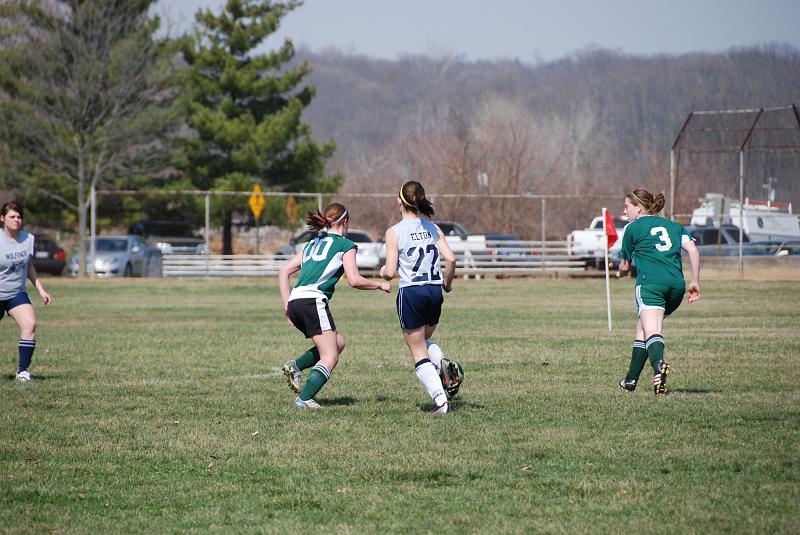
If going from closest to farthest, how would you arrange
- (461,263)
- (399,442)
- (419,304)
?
(399,442) → (419,304) → (461,263)

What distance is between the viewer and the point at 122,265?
124 feet

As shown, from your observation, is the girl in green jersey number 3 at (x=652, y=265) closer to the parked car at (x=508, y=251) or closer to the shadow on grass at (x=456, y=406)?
the shadow on grass at (x=456, y=406)

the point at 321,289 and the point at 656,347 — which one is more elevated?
the point at 321,289

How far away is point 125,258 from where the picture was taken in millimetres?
37719

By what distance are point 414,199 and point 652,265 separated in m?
2.58

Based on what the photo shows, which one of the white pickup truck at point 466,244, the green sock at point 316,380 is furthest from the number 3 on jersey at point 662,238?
the white pickup truck at point 466,244

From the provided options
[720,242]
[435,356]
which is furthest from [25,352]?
[720,242]

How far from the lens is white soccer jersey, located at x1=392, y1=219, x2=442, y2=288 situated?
28.4 feet

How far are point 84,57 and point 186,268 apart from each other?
31.5 feet

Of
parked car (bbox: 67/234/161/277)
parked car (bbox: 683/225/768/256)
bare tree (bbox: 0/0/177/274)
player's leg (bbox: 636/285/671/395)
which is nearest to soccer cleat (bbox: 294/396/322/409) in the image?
player's leg (bbox: 636/285/671/395)

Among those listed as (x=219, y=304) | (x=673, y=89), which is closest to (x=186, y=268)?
(x=219, y=304)

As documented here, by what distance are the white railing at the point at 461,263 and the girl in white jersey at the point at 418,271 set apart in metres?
27.5

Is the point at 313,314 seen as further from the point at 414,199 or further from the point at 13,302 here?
the point at 13,302

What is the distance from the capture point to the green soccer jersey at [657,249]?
32.5ft
